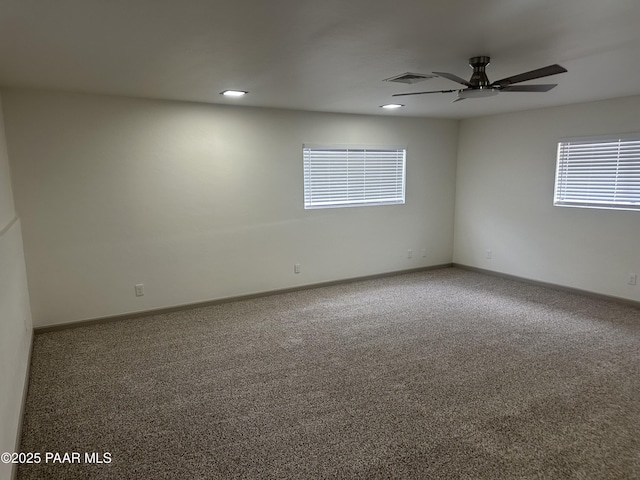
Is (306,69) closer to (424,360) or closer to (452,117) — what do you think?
(424,360)

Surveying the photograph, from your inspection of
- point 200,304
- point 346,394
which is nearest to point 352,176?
point 200,304

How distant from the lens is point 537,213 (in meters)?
5.62

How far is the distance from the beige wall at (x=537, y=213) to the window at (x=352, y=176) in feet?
3.99

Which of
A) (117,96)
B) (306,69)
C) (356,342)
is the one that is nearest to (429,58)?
(306,69)

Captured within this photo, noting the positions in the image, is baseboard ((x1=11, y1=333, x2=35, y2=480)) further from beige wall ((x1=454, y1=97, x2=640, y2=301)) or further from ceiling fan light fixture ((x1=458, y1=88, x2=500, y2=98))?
beige wall ((x1=454, y1=97, x2=640, y2=301))

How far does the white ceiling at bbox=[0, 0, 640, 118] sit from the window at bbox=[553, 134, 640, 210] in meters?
1.06

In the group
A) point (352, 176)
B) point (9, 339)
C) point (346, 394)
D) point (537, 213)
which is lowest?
point (346, 394)

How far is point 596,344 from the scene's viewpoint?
3.73 metres

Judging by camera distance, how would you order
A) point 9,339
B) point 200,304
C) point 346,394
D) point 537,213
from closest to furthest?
point 9,339, point 346,394, point 200,304, point 537,213

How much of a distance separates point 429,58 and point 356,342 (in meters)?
2.45

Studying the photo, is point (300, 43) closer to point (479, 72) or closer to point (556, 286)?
point (479, 72)

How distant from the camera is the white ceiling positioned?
2.01 meters

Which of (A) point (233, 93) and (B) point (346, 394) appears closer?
(B) point (346, 394)

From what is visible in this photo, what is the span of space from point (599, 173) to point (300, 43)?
4290 mm
